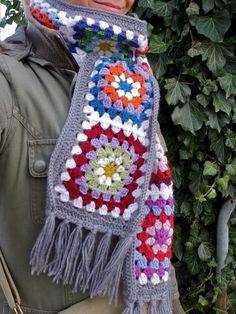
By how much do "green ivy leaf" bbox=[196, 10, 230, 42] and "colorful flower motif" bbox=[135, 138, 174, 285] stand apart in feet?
2.42

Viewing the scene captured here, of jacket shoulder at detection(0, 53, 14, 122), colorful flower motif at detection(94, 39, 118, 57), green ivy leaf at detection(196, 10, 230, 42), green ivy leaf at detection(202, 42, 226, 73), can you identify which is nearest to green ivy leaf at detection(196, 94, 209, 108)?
green ivy leaf at detection(202, 42, 226, 73)

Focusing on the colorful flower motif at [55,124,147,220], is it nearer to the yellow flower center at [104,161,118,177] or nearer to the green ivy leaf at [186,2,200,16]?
the yellow flower center at [104,161,118,177]

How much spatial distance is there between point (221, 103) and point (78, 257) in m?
0.98

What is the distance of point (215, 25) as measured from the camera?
1.63 m

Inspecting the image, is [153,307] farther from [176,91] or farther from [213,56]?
[213,56]

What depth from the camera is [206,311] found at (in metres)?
1.91

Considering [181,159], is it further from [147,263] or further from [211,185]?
[147,263]

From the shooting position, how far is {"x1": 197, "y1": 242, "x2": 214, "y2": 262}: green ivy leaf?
70.6 inches

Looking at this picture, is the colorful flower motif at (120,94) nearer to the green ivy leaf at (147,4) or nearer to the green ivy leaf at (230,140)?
the green ivy leaf at (147,4)

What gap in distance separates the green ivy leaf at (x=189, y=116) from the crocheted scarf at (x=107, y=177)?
0.60 metres

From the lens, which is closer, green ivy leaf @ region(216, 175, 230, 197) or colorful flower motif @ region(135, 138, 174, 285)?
colorful flower motif @ region(135, 138, 174, 285)

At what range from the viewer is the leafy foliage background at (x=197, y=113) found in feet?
5.34

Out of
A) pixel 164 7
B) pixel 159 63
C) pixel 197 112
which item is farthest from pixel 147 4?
pixel 197 112

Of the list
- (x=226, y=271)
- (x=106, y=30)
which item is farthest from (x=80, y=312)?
(x=226, y=271)
